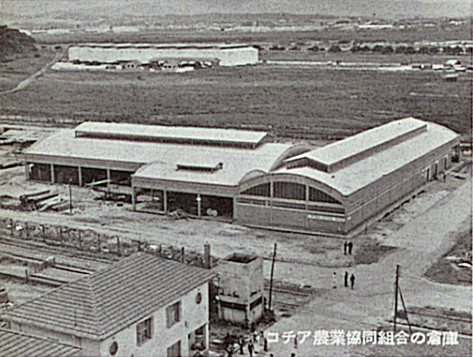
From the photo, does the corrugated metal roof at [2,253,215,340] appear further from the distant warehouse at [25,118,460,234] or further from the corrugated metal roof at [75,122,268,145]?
the corrugated metal roof at [75,122,268,145]

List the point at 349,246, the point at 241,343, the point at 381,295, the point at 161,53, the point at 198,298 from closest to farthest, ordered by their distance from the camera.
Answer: the point at 198,298, the point at 241,343, the point at 381,295, the point at 349,246, the point at 161,53

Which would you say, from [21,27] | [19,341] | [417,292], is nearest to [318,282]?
[417,292]

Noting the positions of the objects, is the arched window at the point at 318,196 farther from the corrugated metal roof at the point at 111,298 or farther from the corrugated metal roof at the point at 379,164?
the corrugated metal roof at the point at 111,298

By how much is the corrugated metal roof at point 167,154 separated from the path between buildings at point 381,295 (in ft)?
11.4

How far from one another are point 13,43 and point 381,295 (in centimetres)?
743

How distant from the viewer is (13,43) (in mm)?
12328

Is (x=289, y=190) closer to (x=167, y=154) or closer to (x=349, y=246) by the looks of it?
(x=349, y=246)

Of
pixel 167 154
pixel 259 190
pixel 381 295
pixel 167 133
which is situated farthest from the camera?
pixel 167 133

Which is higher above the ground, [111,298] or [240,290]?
[111,298]

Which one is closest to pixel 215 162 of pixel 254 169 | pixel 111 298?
pixel 254 169

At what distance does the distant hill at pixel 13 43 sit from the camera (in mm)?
11836

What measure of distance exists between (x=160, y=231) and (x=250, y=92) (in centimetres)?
621

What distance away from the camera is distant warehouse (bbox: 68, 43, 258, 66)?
15945mm

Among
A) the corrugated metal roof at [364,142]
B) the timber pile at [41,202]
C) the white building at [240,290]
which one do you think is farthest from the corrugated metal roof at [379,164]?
the timber pile at [41,202]
